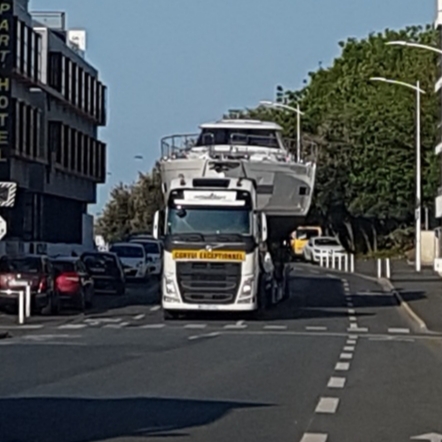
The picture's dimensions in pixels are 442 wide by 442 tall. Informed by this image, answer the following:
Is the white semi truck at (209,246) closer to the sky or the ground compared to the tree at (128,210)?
closer to the ground

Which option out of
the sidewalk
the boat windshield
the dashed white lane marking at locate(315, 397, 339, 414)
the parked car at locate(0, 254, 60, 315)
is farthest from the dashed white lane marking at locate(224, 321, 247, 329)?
the dashed white lane marking at locate(315, 397, 339, 414)

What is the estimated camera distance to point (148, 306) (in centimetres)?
4300

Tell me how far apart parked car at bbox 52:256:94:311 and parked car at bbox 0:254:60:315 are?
2.68 ft

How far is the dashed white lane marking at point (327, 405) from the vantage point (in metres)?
15.4

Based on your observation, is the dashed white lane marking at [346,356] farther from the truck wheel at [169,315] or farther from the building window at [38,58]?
the building window at [38,58]

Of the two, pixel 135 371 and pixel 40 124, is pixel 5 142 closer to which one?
pixel 40 124

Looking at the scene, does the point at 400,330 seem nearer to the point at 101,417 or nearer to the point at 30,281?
the point at 30,281

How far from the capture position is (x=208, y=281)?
34.1m

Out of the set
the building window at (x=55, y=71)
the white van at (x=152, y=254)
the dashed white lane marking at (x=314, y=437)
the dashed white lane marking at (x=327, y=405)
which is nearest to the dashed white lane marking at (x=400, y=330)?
the dashed white lane marking at (x=327, y=405)

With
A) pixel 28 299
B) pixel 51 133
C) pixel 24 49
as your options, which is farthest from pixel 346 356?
pixel 51 133

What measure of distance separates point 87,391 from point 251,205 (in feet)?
57.6

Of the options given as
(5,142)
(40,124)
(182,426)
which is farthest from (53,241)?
(182,426)

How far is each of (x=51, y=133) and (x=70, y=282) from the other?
34851 millimetres

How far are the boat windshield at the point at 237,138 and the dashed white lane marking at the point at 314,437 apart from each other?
26.3 m
